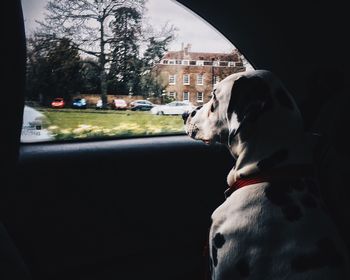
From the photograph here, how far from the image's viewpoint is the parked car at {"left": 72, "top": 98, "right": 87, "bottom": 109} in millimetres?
3009

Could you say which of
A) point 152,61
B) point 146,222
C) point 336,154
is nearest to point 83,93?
point 152,61

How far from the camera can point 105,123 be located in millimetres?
3068

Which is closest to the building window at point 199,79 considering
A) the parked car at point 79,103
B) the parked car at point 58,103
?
the parked car at point 79,103

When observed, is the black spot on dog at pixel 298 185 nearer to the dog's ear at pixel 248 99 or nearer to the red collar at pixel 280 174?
the red collar at pixel 280 174

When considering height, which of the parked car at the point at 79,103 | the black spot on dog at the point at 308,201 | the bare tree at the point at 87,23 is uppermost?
the bare tree at the point at 87,23

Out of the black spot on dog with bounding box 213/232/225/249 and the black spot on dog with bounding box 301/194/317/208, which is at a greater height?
the black spot on dog with bounding box 301/194/317/208

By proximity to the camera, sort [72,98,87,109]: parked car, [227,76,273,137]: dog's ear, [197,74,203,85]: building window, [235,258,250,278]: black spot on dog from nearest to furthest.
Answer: [235,258,250,278]: black spot on dog, [227,76,273,137]: dog's ear, [72,98,87,109]: parked car, [197,74,203,85]: building window

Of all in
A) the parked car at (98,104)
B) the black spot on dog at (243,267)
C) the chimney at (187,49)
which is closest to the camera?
the black spot on dog at (243,267)

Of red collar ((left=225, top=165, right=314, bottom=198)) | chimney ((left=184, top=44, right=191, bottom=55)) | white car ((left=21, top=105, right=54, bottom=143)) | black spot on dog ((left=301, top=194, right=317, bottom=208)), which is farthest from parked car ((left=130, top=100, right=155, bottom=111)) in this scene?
black spot on dog ((left=301, top=194, right=317, bottom=208))

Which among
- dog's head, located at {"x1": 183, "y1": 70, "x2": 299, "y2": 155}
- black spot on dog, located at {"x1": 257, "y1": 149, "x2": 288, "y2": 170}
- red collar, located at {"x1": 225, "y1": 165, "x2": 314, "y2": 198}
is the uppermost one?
dog's head, located at {"x1": 183, "y1": 70, "x2": 299, "y2": 155}

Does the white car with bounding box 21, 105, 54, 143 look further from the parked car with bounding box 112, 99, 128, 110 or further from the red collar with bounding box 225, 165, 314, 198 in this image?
the red collar with bounding box 225, 165, 314, 198

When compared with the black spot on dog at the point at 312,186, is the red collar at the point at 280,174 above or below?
above

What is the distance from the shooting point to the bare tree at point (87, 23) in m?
2.75

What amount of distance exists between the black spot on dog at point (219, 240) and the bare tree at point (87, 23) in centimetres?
186
